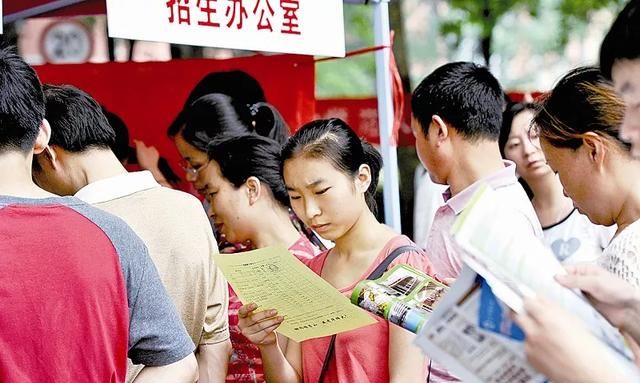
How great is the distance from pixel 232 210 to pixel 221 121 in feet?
1.90

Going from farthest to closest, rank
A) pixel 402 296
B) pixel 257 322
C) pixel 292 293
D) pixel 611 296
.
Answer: pixel 257 322 → pixel 292 293 → pixel 402 296 → pixel 611 296

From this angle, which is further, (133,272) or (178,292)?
(178,292)

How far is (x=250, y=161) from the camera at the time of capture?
305cm

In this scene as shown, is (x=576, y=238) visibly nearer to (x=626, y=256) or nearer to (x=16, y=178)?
(x=626, y=256)

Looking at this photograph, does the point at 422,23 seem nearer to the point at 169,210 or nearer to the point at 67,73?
the point at 67,73

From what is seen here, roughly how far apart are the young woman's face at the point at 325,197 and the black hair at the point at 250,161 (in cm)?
49

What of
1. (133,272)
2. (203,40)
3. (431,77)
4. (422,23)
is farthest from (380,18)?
(422,23)

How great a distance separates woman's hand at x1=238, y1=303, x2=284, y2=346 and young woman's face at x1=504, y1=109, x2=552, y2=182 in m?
1.71

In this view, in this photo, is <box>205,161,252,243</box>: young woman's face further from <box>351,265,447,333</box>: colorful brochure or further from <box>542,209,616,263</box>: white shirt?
<box>542,209,616,263</box>: white shirt

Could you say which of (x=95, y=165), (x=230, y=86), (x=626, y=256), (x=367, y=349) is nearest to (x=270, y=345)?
(x=367, y=349)

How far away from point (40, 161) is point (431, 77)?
118cm

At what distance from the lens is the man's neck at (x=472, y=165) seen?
114 inches

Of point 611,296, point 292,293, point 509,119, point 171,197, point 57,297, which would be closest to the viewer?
point 611,296

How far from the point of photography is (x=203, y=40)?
2725mm
